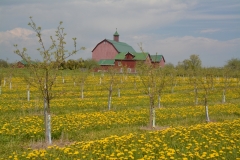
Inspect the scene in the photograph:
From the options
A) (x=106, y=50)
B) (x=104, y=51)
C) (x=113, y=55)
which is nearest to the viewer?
(x=113, y=55)

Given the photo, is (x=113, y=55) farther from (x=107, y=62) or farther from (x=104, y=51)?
(x=107, y=62)

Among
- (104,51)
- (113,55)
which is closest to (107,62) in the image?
(113,55)

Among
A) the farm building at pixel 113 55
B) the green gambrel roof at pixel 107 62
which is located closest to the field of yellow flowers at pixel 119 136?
the farm building at pixel 113 55

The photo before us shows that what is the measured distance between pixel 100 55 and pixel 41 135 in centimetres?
7428

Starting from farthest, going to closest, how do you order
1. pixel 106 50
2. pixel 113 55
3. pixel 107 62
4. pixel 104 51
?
pixel 104 51 → pixel 106 50 → pixel 113 55 → pixel 107 62

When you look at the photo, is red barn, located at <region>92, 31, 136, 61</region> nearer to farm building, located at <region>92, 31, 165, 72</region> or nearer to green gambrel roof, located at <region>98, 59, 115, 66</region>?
farm building, located at <region>92, 31, 165, 72</region>

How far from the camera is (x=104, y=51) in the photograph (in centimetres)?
8456

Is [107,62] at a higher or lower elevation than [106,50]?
lower

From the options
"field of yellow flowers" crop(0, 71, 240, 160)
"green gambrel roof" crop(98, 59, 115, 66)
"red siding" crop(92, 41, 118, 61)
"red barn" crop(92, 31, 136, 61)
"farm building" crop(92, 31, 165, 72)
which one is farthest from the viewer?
"red siding" crop(92, 41, 118, 61)

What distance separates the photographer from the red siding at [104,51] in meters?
82.9

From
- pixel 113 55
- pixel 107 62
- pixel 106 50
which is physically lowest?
pixel 107 62

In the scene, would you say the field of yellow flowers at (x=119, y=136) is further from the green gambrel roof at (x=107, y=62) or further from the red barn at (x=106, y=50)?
the red barn at (x=106, y=50)

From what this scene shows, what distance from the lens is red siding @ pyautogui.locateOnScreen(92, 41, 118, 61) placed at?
3263 inches

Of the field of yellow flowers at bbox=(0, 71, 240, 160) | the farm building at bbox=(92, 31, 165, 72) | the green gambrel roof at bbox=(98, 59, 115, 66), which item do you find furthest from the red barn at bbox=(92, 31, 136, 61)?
the field of yellow flowers at bbox=(0, 71, 240, 160)
